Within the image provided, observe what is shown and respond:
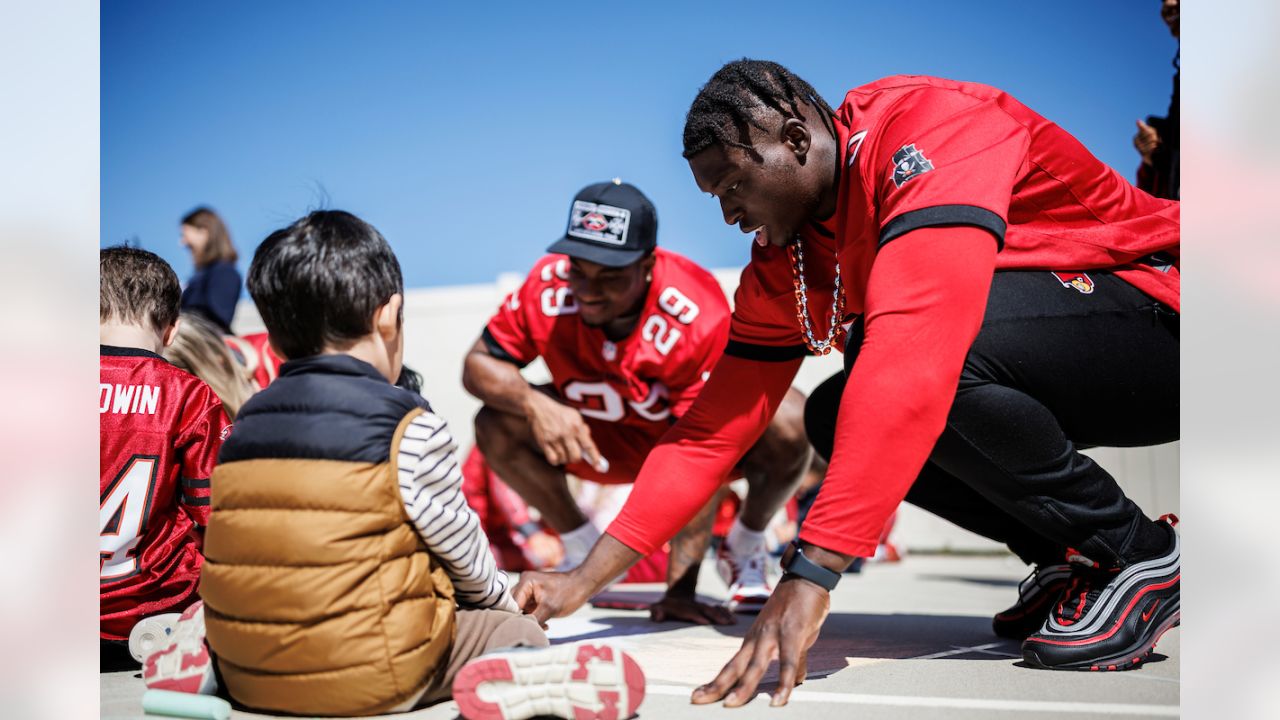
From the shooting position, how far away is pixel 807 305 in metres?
2.49

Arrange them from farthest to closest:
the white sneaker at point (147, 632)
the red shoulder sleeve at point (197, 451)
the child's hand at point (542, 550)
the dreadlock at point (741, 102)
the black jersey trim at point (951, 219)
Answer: the child's hand at point (542, 550)
the red shoulder sleeve at point (197, 451)
the dreadlock at point (741, 102)
the white sneaker at point (147, 632)
the black jersey trim at point (951, 219)

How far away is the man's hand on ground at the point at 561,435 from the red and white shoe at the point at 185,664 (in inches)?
70.2

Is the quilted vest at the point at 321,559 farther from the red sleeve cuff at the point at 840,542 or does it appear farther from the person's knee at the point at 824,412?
the person's knee at the point at 824,412

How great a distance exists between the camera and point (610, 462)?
3943 millimetres

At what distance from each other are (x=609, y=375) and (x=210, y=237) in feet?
11.1

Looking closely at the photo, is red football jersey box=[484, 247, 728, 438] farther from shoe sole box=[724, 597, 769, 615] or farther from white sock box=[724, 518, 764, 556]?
shoe sole box=[724, 597, 769, 615]

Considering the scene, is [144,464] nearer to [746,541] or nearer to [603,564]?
[603,564]

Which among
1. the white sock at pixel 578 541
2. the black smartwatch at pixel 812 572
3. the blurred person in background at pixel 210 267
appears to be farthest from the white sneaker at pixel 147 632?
the blurred person in background at pixel 210 267

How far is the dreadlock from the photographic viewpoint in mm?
2184

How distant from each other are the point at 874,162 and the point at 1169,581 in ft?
3.54

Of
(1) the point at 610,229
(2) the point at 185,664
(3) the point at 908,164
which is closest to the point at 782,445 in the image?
(1) the point at 610,229

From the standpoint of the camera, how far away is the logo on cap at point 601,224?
3639 millimetres

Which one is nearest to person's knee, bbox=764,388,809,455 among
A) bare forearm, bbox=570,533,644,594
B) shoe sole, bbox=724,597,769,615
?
shoe sole, bbox=724,597,769,615
